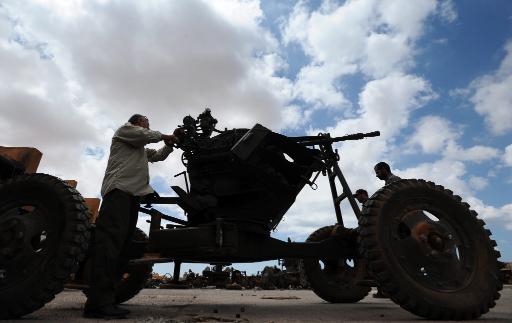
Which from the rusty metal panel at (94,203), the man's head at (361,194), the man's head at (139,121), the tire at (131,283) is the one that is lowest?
the tire at (131,283)

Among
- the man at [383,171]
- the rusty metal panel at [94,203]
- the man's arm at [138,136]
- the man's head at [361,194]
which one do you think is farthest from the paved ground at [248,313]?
the rusty metal panel at [94,203]

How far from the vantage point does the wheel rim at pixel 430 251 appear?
341 cm

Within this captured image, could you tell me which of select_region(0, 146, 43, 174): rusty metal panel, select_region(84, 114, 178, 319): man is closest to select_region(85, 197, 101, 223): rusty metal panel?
select_region(0, 146, 43, 174): rusty metal panel

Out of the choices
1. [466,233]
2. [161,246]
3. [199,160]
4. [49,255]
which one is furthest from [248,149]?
[466,233]

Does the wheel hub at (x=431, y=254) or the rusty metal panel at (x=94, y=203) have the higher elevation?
the rusty metal panel at (x=94, y=203)

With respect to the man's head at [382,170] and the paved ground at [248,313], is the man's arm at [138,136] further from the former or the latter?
the man's head at [382,170]

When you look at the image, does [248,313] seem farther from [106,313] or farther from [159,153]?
[159,153]

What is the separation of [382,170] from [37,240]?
4.19 meters

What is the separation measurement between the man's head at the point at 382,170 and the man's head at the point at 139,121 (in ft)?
10.6

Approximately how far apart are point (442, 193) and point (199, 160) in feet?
7.59

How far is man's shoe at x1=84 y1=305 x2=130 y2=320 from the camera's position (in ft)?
10.1

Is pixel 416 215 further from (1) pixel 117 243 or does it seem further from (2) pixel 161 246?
(1) pixel 117 243

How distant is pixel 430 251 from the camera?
3496mm

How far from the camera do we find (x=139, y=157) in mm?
3664
